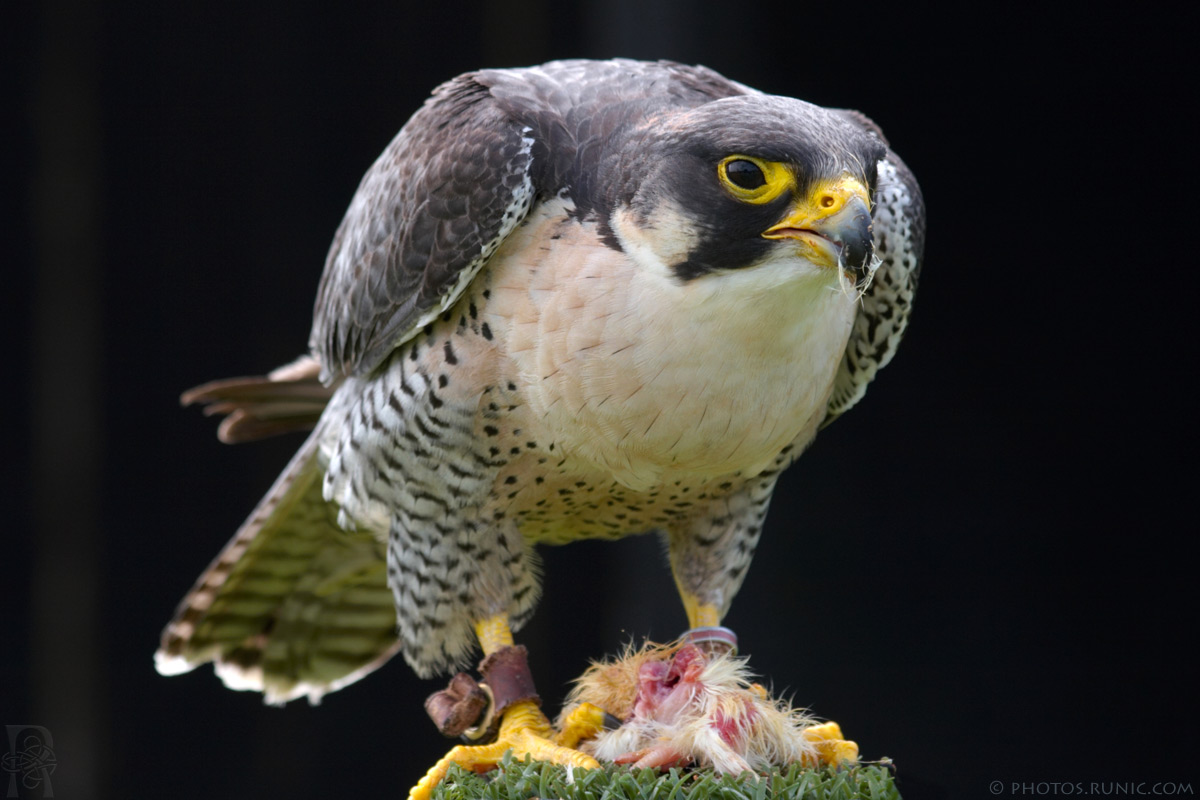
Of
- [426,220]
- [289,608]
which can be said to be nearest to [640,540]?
[289,608]

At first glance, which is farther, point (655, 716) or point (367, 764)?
point (367, 764)

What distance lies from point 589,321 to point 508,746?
753 millimetres

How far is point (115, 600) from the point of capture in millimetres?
3812

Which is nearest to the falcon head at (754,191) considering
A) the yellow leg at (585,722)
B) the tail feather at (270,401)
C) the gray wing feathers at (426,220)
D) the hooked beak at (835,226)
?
the hooked beak at (835,226)

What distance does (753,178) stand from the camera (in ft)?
5.47

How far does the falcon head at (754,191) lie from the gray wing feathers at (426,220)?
257mm

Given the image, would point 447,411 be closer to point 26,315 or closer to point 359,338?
point 359,338

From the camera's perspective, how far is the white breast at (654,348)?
1776 mm

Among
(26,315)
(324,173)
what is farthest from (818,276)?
(26,315)

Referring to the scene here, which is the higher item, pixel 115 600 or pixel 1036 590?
pixel 1036 590

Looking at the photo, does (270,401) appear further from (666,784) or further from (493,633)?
(666,784)

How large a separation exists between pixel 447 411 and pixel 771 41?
1.85 m

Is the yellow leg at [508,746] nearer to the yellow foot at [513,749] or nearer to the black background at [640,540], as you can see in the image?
the yellow foot at [513,749]

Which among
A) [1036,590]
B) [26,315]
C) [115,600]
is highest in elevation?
[26,315]
